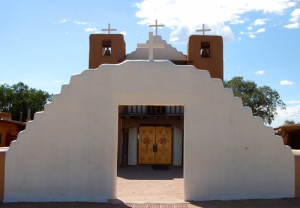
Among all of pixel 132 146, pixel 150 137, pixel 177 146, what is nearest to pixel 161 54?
pixel 150 137

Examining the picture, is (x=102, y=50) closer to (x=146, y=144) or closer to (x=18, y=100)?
(x=146, y=144)

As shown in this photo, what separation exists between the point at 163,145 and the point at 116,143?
12.0 metres

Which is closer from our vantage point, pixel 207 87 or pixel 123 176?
pixel 207 87

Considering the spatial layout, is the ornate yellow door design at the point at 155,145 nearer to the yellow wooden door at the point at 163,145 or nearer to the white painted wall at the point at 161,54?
the yellow wooden door at the point at 163,145

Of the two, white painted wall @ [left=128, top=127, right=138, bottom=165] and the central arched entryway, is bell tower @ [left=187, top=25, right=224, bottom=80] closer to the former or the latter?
the central arched entryway

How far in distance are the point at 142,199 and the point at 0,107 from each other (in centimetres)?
4600

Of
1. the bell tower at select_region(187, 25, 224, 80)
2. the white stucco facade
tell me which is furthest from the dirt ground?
the bell tower at select_region(187, 25, 224, 80)

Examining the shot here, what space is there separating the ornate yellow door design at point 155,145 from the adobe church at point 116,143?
11622 millimetres

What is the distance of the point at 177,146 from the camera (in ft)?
69.0

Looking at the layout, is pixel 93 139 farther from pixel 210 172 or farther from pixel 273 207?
pixel 273 207

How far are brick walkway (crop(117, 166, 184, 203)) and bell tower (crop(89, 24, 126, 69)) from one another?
660 centimetres

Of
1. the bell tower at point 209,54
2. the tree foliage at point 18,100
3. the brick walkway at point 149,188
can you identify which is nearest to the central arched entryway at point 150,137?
the bell tower at point 209,54

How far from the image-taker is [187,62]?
19.9m

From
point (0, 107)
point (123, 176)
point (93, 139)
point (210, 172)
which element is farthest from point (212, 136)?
point (0, 107)
